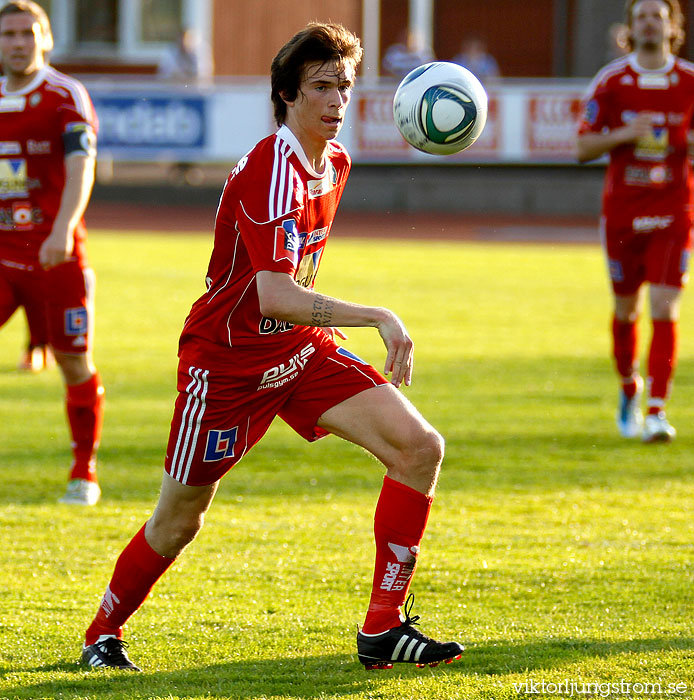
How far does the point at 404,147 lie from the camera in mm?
25875

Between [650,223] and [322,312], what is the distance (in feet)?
15.7

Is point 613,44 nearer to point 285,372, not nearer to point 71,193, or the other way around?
point 71,193

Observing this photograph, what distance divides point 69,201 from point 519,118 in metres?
20.5

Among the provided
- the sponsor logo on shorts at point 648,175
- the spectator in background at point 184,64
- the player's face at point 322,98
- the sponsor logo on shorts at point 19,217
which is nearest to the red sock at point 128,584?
the player's face at point 322,98

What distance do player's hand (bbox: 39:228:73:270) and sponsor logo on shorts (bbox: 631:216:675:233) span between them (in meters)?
3.80

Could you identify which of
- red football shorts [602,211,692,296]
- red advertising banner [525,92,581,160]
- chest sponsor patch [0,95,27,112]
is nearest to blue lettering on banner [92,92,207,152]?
red advertising banner [525,92,581,160]

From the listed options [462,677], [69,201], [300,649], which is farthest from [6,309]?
[462,677]

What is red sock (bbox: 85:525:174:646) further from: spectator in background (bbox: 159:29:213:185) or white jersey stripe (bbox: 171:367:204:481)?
spectator in background (bbox: 159:29:213:185)

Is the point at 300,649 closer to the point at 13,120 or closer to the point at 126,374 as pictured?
the point at 13,120

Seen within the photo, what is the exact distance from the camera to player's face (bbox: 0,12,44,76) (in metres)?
6.27

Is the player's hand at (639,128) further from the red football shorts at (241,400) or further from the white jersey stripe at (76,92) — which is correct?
Result: the red football shorts at (241,400)

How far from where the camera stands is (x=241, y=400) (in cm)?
428

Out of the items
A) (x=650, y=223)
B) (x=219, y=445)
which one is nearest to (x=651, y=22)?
(x=650, y=223)

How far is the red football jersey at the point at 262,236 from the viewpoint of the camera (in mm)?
3973
